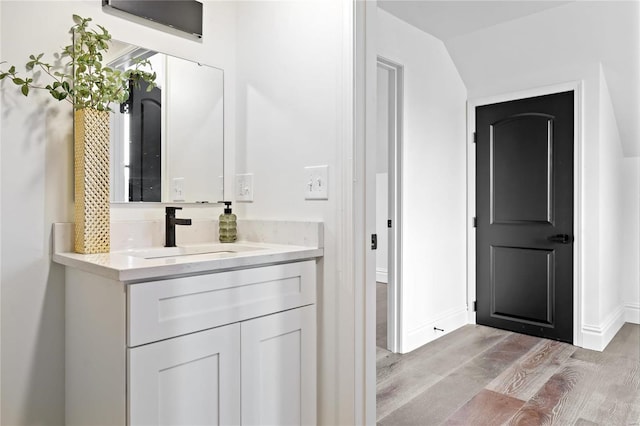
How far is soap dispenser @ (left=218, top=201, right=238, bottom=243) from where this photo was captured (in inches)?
74.9

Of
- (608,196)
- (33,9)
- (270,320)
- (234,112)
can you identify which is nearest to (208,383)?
(270,320)

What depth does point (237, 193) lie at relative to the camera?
6.60 ft

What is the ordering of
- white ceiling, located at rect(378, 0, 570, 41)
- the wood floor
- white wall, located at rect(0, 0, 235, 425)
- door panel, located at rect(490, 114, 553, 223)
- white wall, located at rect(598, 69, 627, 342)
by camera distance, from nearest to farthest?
white wall, located at rect(0, 0, 235, 425) < the wood floor < white ceiling, located at rect(378, 0, 570, 41) < white wall, located at rect(598, 69, 627, 342) < door panel, located at rect(490, 114, 553, 223)

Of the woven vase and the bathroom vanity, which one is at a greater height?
the woven vase

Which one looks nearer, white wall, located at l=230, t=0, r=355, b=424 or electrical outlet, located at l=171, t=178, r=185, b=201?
white wall, located at l=230, t=0, r=355, b=424

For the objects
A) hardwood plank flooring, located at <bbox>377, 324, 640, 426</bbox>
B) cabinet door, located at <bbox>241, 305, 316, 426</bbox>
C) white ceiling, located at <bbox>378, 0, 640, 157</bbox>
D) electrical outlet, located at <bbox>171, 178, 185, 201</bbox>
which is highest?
white ceiling, located at <bbox>378, 0, 640, 157</bbox>

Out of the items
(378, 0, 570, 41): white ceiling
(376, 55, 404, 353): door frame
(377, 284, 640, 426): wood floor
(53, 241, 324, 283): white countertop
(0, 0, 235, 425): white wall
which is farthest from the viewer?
(376, 55, 404, 353): door frame

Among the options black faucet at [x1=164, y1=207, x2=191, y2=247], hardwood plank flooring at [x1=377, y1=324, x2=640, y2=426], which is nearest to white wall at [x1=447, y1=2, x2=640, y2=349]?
hardwood plank flooring at [x1=377, y1=324, x2=640, y2=426]

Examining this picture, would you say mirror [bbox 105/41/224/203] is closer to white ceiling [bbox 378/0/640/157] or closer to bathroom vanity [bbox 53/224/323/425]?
bathroom vanity [bbox 53/224/323/425]

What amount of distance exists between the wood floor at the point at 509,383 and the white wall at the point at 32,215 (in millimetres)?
1470

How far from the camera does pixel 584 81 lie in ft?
10.4

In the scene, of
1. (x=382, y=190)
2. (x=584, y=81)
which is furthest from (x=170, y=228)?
(x=382, y=190)

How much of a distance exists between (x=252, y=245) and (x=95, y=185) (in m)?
0.64

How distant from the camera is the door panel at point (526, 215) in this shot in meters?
3.29
